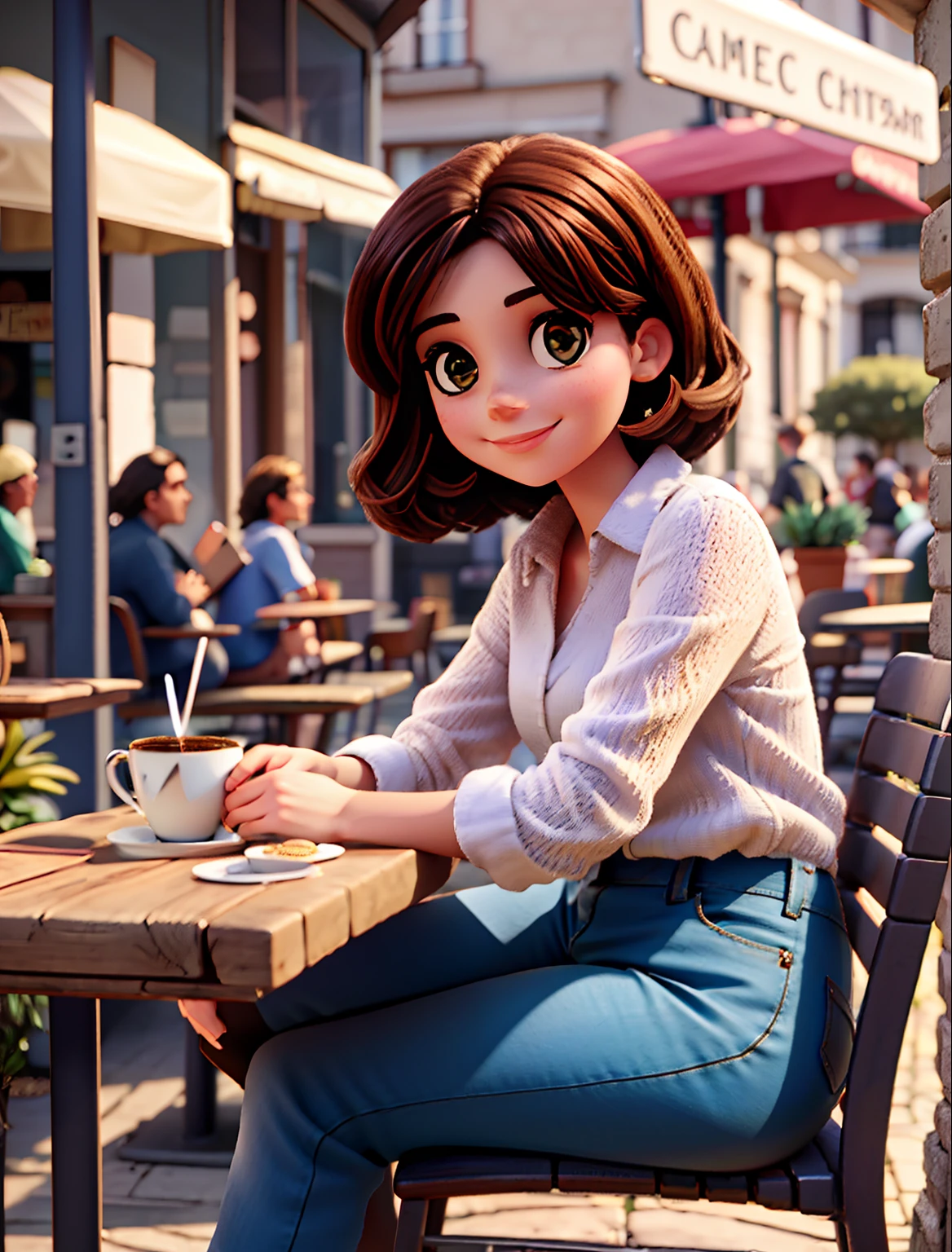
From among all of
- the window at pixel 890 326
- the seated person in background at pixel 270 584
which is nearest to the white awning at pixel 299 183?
the seated person in background at pixel 270 584

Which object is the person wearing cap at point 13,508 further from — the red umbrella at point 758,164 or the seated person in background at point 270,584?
the red umbrella at point 758,164

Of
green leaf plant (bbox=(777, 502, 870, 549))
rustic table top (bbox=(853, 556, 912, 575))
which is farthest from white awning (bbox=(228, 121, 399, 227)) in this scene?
rustic table top (bbox=(853, 556, 912, 575))

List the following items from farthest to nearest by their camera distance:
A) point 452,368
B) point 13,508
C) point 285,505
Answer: point 13,508 < point 285,505 < point 452,368

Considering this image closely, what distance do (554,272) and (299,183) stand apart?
20.0 ft

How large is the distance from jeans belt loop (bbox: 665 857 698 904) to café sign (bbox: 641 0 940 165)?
787 millimetres

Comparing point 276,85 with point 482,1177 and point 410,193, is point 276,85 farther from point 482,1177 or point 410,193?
point 482,1177

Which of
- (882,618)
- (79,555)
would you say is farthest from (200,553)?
(882,618)

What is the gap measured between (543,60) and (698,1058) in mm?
17979

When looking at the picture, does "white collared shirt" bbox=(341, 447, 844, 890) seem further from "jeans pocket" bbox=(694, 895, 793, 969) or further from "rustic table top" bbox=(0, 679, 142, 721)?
→ "rustic table top" bbox=(0, 679, 142, 721)

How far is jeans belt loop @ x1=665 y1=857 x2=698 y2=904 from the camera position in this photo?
1531 millimetres

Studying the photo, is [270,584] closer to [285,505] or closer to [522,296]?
[285,505]

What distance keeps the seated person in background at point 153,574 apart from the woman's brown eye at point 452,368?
2886 millimetres

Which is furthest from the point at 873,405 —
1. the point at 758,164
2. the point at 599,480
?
the point at 599,480

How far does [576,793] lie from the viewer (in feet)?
4.75
